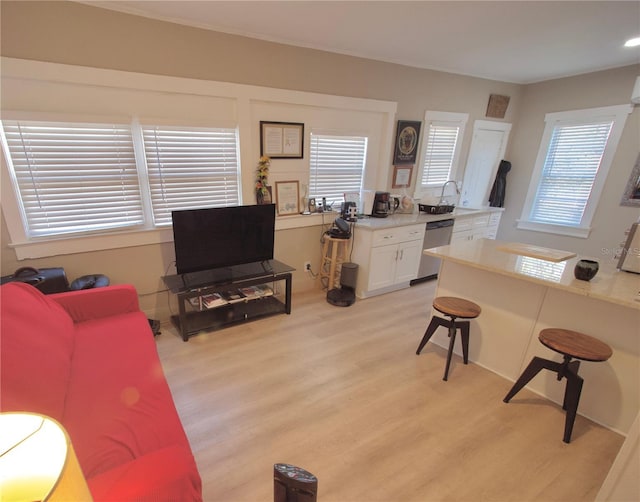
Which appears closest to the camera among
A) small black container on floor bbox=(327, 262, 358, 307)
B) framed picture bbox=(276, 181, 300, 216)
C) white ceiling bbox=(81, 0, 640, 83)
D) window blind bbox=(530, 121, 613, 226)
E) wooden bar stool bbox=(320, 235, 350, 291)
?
white ceiling bbox=(81, 0, 640, 83)

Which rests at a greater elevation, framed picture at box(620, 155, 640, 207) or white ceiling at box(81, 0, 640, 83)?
white ceiling at box(81, 0, 640, 83)

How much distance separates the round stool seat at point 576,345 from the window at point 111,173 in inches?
112

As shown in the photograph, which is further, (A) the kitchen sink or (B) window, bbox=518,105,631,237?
(A) the kitchen sink

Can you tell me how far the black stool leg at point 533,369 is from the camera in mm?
1917

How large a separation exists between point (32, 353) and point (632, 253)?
11.7 feet

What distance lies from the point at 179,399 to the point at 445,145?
14.4ft

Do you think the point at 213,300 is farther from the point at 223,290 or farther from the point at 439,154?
the point at 439,154

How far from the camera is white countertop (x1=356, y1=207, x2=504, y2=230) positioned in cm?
344

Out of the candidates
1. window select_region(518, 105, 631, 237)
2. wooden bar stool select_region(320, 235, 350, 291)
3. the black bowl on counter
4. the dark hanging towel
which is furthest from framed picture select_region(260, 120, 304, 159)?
window select_region(518, 105, 631, 237)

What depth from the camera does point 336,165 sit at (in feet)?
12.0

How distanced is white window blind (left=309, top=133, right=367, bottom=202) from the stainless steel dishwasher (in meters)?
1.08

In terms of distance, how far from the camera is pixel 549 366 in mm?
1925

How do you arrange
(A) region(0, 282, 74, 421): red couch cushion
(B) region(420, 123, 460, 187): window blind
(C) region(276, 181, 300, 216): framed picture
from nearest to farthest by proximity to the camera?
(A) region(0, 282, 74, 421): red couch cushion → (C) region(276, 181, 300, 216): framed picture → (B) region(420, 123, 460, 187): window blind

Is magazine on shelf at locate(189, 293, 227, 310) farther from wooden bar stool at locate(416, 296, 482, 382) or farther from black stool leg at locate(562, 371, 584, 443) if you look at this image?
black stool leg at locate(562, 371, 584, 443)
